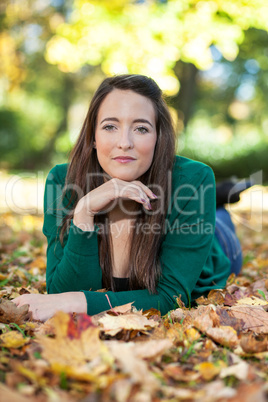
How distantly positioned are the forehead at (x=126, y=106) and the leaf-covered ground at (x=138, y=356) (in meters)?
1.00

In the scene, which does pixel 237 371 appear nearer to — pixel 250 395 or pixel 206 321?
pixel 250 395

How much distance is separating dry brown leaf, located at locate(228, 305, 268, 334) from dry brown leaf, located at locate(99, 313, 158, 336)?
0.43m

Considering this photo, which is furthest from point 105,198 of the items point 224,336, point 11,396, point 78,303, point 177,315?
point 11,396

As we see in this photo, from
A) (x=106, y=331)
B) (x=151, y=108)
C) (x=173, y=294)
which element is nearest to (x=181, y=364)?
(x=106, y=331)

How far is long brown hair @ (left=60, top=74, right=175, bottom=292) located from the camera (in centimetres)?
222

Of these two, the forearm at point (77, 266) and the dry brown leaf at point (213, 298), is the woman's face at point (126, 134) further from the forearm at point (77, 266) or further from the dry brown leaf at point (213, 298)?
the dry brown leaf at point (213, 298)

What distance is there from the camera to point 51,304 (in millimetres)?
1878

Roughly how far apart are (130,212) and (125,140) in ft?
1.69

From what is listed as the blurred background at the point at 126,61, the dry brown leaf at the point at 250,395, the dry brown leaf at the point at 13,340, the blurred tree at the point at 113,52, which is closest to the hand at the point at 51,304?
the dry brown leaf at the point at 13,340

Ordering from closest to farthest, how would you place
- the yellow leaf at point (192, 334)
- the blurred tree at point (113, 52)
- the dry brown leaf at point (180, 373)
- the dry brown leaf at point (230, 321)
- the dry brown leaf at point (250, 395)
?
the dry brown leaf at point (250, 395)
the dry brown leaf at point (180, 373)
the yellow leaf at point (192, 334)
the dry brown leaf at point (230, 321)
the blurred tree at point (113, 52)

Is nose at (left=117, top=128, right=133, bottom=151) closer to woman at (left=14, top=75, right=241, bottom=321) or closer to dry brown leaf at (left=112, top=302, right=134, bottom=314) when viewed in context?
woman at (left=14, top=75, right=241, bottom=321)

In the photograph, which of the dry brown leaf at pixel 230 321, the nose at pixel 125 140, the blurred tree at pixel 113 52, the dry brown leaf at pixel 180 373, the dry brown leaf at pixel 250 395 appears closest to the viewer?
the dry brown leaf at pixel 250 395

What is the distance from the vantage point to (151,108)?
2229 mm

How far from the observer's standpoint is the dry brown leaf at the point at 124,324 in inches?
64.1
